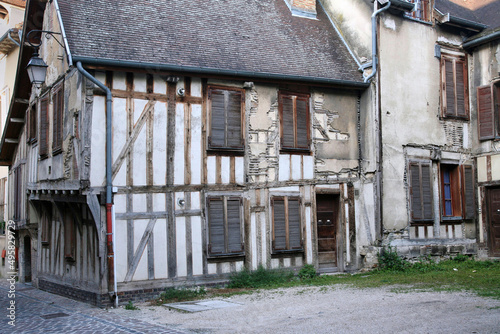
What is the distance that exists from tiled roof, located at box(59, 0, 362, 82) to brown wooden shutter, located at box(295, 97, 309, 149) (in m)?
0.66

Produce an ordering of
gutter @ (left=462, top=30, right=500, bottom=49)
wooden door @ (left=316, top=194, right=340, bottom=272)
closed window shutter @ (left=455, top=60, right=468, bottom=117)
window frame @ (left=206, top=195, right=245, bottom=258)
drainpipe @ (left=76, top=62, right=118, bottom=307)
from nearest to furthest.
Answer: drainpipe @ (left=76, top=62, right=118, bottom=307) < window frame @ (left=206, top=195, right=245, bottom=258) < wooden door @ (left=316, top=194, right=340, bottom=272) < gutter @ (left=462, top=30, right=500, bottom=49) < closed window shutter @ (left=455, top=60, right=468, bottom=117)

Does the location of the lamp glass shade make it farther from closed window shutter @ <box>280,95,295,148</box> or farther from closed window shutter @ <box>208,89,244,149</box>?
closed window shutter @ <box>280,95,295,148</box>

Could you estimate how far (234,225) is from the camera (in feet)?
40.3

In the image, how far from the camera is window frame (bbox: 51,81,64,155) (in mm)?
12102

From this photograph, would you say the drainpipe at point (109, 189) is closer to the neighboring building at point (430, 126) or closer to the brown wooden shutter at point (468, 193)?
the neighboring building at point (430, 126)

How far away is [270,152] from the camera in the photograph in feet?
42.2

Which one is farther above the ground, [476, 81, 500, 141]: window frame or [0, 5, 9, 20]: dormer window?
[0, 5, 9, 20]: dormer window

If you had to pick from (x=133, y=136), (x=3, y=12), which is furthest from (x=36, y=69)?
(x=3, y=12)

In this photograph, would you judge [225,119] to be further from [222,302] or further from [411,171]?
[411,171]

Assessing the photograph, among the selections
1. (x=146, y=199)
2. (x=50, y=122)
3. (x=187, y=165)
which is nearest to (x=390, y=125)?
(x=187, y=165)

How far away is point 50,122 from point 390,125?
8.09m

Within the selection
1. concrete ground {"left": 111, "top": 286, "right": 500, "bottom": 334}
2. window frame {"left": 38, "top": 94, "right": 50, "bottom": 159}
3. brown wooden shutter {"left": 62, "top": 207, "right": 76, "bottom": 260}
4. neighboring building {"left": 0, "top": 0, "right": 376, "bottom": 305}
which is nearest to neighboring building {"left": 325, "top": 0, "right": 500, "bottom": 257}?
neighboring building {"left": 0, "top": 0, "right": 376, "bottom": 305}

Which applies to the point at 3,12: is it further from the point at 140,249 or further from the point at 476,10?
the point at 476,10

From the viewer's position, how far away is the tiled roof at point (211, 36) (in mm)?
11695
